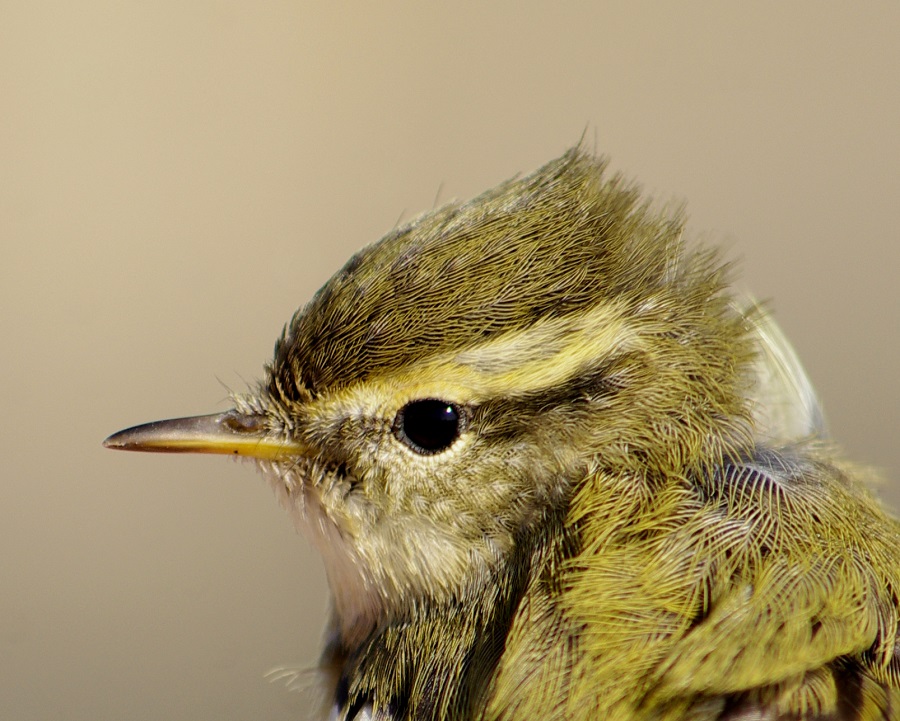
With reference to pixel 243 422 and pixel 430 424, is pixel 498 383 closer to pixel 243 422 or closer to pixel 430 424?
pixel 430 424

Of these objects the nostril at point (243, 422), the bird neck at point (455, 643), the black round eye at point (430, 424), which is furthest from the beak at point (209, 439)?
the bird neck at point (455, 643)

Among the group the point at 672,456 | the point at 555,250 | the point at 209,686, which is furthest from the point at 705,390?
the point at 209,686

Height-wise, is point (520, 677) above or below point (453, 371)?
below

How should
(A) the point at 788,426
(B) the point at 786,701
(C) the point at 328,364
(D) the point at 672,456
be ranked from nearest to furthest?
(B) the point at 786,701 → (D) the point at 672,456 → (C) the point at 328,364 → (A) the point at 788,426

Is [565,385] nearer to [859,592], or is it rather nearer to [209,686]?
[859,592]

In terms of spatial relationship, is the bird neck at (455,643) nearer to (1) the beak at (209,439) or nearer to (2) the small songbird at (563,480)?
(2) the small songbird at (563,480)

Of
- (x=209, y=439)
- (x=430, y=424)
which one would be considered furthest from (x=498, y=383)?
(x=209, y=439)

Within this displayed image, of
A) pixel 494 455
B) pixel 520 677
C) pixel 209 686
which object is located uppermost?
pixel 494 455
